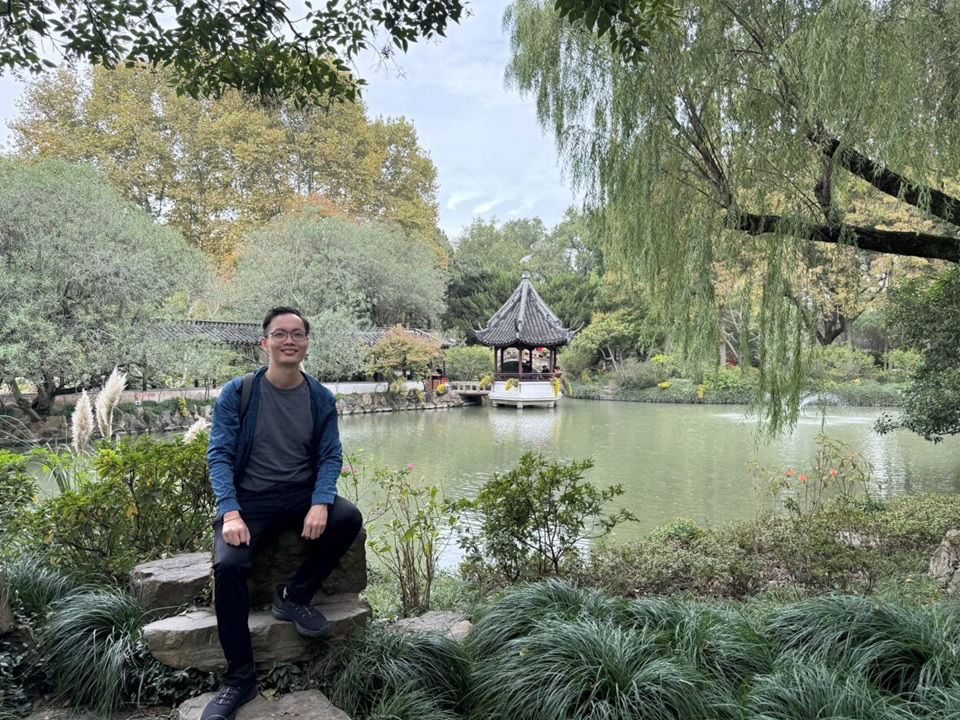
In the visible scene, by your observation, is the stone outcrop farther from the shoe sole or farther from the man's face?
the man's face

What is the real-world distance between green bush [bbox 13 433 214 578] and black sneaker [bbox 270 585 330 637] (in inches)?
36.6

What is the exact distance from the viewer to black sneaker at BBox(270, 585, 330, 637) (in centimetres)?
190

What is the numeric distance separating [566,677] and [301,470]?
3.31 feet

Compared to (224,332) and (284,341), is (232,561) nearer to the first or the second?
(284,341)

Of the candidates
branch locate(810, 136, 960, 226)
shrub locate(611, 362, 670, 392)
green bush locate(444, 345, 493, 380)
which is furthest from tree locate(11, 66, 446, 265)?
branch locate(810, 136, 960, 226)

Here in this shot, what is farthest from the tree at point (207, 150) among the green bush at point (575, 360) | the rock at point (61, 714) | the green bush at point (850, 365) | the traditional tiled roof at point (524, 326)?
the rock at point (61, 714)

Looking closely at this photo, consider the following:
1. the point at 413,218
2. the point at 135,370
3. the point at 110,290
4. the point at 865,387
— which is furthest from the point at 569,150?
the point at 413,218

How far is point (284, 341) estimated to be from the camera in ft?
6.51

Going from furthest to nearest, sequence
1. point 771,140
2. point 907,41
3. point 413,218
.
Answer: point 413,218, point 771,140, point 907,41

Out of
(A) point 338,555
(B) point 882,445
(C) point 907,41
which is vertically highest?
(C) point 907,41

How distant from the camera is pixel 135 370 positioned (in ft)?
37.3

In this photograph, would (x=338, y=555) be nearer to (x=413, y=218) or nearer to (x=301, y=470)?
(x=301, y=470)

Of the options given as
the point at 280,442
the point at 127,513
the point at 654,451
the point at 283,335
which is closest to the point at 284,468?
the point at 280,442

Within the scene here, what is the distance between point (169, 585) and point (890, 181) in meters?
3.68
